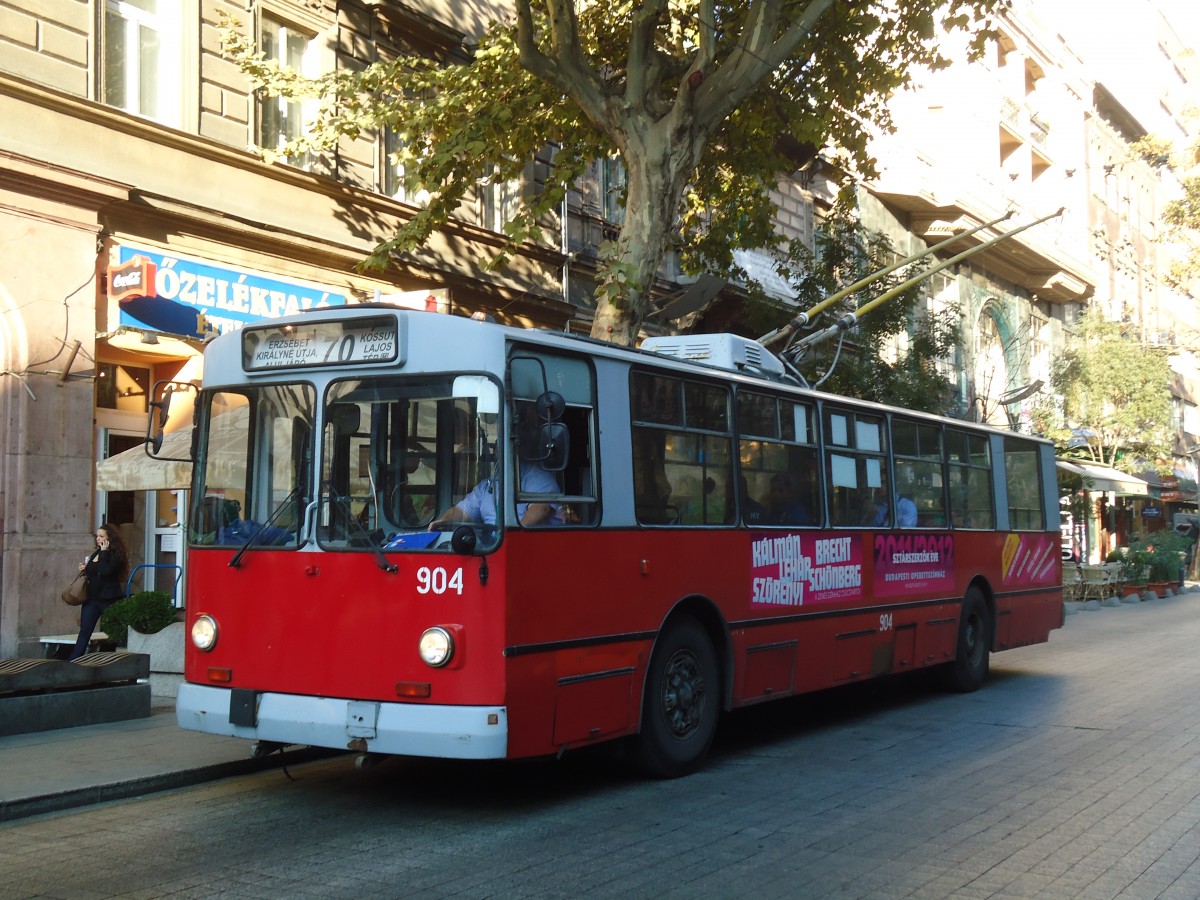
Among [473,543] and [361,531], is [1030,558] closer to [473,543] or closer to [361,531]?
[473,543]

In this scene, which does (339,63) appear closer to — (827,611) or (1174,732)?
(827,611)

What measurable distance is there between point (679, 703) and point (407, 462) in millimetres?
2666

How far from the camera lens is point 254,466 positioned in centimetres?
795

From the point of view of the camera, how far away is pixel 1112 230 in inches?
2099

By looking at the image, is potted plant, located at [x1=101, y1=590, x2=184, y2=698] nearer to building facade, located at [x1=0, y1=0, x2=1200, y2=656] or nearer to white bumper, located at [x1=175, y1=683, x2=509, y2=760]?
building facade, located at [x1=0, y1=0, x2=1200, y2=656]

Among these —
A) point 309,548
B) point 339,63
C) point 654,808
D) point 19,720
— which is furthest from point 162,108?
point 654,808

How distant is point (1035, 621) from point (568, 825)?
972 centimetres

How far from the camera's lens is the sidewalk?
25.7 feet

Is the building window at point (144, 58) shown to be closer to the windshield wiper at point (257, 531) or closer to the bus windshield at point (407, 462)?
the windshield wiper at point (257, 531)

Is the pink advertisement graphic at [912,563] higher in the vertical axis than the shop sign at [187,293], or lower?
lower

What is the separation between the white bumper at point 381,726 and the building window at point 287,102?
36.6ft

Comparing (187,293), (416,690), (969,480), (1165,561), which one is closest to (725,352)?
(969,480)

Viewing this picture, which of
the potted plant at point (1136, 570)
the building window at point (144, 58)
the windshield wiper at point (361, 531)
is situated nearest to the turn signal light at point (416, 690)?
the windshield wiper at point (361, 531)

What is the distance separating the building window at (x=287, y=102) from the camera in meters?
17.2
